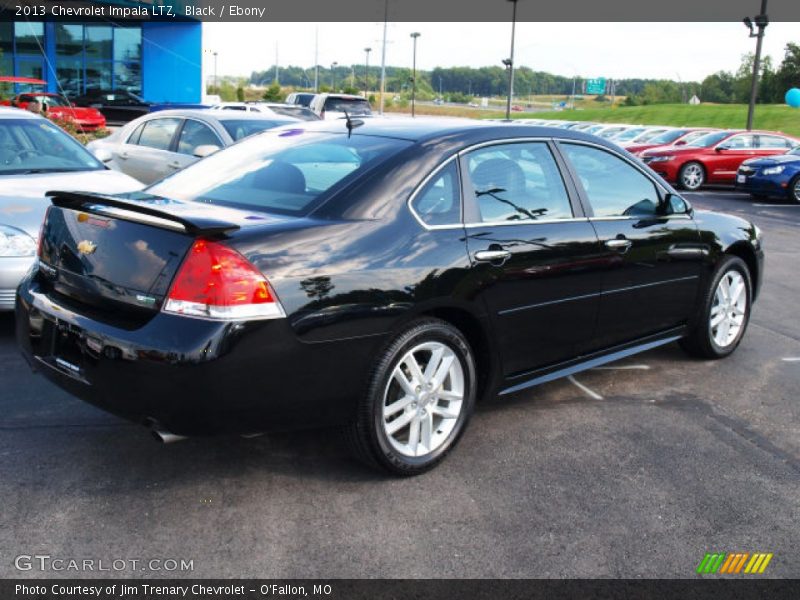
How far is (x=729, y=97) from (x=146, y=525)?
10682cm

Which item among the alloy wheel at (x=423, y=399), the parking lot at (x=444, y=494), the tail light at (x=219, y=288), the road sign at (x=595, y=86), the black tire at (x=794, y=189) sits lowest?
the parking lot at (x=444, y=494)

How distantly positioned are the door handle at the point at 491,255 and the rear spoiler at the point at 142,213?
3.95ft

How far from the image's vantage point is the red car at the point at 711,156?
21109 millimetres

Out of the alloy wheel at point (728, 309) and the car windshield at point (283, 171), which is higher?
the car windshield at point (283, 171)

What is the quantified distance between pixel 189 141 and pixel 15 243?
484 centimetres

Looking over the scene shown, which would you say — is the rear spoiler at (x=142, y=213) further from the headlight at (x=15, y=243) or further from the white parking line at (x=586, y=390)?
the white parking line at (x=586, y=390)

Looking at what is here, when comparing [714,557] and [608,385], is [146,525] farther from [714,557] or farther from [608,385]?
[608,385]

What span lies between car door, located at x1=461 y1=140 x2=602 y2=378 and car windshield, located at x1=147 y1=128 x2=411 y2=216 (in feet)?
1.68

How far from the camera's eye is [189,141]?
10.2m

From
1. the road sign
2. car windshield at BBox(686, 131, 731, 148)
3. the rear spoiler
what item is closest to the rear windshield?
car windshield at BBox(686, 131, 731, 148)

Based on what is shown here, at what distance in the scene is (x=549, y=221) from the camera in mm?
4383

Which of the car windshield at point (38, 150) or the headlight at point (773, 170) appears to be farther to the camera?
the headlight at point (773, 170)

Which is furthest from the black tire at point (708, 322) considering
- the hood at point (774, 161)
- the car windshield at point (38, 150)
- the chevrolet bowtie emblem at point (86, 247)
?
the hood at point (774, 161)

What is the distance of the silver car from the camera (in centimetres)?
1004
